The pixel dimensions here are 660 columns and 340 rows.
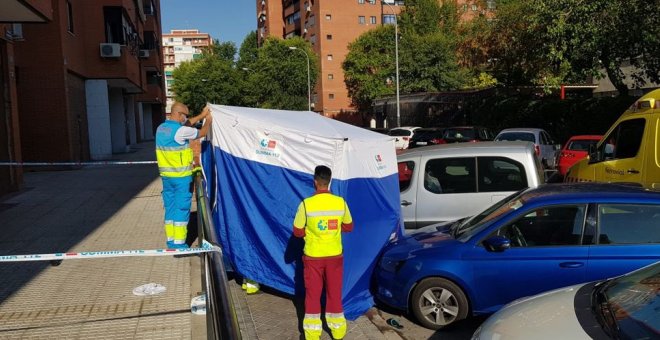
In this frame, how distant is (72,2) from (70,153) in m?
6.87

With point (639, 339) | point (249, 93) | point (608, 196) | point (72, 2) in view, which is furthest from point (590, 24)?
point (249, 93)

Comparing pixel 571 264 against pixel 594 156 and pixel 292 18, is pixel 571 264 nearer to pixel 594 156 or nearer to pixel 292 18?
pixel 594 156

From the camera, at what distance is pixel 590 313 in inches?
127

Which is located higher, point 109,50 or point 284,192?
point 109,50

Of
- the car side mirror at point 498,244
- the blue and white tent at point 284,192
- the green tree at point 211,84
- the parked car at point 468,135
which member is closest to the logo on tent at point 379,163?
the blue and white tent at point 284,192

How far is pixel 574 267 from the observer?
5.04m

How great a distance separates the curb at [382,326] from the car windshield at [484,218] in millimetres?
1128

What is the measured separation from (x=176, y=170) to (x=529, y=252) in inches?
156

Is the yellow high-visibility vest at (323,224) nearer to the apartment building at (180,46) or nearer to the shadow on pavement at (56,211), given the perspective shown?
the shadow on pavement at (56,211)

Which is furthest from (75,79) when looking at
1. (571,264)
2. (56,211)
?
(571,264)

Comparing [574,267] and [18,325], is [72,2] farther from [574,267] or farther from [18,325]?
[574,267]

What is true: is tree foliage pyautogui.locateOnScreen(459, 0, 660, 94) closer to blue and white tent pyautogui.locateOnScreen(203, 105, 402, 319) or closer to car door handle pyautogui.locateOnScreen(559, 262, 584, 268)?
blue and white tent pyautogui.locateOnScreen(203, 105, 402, 319)

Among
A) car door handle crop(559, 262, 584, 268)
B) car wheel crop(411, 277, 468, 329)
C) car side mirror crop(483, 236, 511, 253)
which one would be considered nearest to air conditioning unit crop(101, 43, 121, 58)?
car wheel crop(411, 277, 468, 329)

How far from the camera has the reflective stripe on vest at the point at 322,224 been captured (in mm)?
4922
